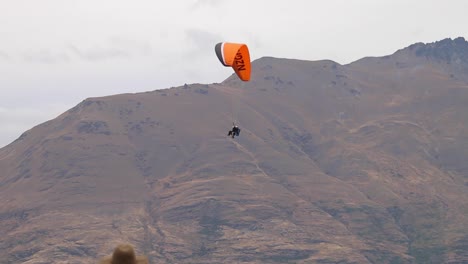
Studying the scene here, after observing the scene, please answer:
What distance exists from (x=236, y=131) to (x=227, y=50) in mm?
10678

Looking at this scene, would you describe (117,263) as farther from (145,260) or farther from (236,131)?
(236,131)

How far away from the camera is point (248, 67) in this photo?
296 feet

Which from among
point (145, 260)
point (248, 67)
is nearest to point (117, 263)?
point (145, 260)

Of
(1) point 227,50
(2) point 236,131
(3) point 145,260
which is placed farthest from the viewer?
(1) point 227,50

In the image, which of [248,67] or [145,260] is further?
[248,67]

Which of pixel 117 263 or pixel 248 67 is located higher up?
pixel 248 67

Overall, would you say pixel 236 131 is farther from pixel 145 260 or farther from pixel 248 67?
pixel 145 260

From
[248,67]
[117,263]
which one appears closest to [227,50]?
[248,67]

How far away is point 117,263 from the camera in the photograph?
15359mm

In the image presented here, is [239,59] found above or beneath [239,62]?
above

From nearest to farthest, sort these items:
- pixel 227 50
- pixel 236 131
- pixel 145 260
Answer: pixel 145 260 < pixel 236 131 < pixel 227 50

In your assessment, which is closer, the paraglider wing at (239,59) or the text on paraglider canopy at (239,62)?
the paraglider wing at (239,59)

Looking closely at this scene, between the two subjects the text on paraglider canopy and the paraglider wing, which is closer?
the paraglider wing

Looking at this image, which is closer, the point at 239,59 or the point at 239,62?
the point at 239,59
